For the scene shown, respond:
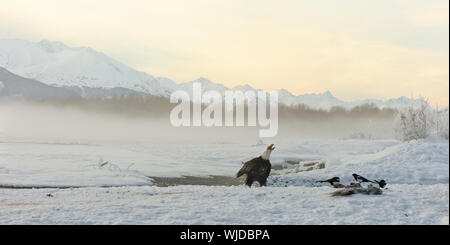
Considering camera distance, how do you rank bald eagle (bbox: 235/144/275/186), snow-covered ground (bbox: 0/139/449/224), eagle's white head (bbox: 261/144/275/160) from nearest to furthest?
snow-covered ground (bbox: 0/139/449/224) < eagle's white head (bbox: 261/144/275/160) < bald eagle (bbox: 235/144/275/186)

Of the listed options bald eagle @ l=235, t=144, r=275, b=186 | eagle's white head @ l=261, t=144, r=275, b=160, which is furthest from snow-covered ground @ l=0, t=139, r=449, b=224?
eagle's white head @ l=261, t=144, r=275, b=160

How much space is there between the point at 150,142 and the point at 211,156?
403 cm

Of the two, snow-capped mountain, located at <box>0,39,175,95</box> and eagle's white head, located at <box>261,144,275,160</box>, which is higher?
snow-capped mountain, located at <box>0,39,175,95</box>

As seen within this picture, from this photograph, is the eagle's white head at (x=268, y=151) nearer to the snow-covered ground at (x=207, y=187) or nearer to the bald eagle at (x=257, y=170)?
the bald eagle at (x=257, y=170)

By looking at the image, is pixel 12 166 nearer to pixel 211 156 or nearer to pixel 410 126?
pixel 211 156

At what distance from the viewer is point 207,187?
14.1 m

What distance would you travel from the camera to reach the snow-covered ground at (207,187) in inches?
360

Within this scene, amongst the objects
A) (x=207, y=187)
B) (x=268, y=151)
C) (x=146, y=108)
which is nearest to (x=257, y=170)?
(x=268, y=151)

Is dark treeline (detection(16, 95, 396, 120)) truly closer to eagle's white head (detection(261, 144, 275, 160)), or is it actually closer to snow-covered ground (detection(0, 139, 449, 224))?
snow-covered ground (detection(0, 139, 449, 224))

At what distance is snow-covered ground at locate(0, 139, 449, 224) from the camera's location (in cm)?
916

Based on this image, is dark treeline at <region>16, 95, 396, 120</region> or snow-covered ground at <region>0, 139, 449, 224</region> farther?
dark treeline at <region>16, 95, 396, 120</region>

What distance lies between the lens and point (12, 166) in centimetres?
1431

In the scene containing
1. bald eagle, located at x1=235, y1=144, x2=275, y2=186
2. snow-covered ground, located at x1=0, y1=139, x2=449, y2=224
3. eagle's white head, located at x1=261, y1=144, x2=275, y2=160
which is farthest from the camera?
bald eagle, located at x1=235, y1=144, x2=275, y2=186

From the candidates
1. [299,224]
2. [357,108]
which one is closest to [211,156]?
[357,108]
